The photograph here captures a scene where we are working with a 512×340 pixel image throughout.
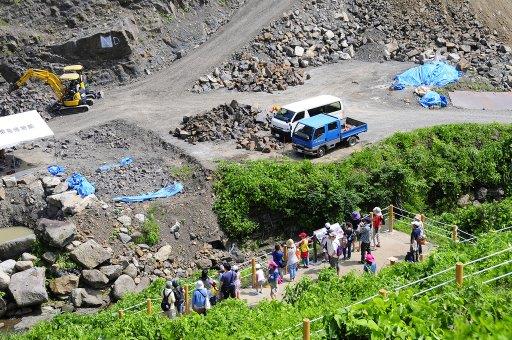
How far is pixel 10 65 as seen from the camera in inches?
1640

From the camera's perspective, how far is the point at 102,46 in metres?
42.4

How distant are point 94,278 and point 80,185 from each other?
4655mm

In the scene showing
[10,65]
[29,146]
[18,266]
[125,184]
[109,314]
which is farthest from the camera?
[10,65]

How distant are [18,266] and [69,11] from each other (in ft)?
67.5

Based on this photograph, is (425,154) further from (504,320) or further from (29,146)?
(504,320)

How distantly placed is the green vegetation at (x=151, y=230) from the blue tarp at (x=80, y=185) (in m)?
2.58

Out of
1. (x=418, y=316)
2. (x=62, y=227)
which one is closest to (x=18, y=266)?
(x=62, y=227)

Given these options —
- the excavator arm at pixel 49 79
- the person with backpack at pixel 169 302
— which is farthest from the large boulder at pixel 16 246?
the excavator arm at pixel 49 79

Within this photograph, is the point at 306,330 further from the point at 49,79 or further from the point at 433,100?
the point at 49,79

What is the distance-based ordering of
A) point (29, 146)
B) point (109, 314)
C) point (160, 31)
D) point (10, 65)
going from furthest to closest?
point (160, 31) < point (10, 65) < point (29, 146) < point (109, 314)

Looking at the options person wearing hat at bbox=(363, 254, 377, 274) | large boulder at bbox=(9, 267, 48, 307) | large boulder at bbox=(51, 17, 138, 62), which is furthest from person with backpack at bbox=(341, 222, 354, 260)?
large boulder at bbox=(51, 17, 138, 62)

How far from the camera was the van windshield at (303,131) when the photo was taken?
32.6 meters

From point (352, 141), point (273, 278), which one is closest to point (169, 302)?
point (273, 278)

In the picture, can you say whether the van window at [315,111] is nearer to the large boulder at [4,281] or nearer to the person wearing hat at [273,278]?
the person wearing hat at [273,278]
